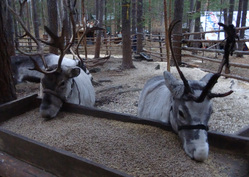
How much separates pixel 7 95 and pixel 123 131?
1.73 m

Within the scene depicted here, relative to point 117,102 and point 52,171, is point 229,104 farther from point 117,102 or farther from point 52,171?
point 52,171

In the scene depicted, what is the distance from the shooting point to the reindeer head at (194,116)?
1.60m

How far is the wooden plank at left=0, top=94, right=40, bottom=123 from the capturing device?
2482mm

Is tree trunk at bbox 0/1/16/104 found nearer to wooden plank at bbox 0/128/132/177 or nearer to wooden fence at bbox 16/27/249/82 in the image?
wooden plank at bbox 0/128/132/177

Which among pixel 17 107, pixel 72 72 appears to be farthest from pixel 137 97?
pixel 17 107

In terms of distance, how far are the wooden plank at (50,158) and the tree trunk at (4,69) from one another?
3.80 ft

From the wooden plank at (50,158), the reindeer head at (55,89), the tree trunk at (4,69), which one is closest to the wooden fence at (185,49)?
the reindeer head at (55,89)

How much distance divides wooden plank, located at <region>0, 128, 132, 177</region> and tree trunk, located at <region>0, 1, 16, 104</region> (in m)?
1.16

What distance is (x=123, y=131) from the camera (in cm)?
201

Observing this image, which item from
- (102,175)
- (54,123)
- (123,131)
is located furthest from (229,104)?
(102,175)

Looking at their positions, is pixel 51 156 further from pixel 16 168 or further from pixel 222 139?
pixel 222 139

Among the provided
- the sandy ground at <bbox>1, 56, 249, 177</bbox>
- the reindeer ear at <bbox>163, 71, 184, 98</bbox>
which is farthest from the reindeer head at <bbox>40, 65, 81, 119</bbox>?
the reindeer ear at <bbox>163, 71, 184, 98</bbox>

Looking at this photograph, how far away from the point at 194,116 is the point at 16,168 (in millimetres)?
1341

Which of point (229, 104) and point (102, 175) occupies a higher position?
point (102, 175)
